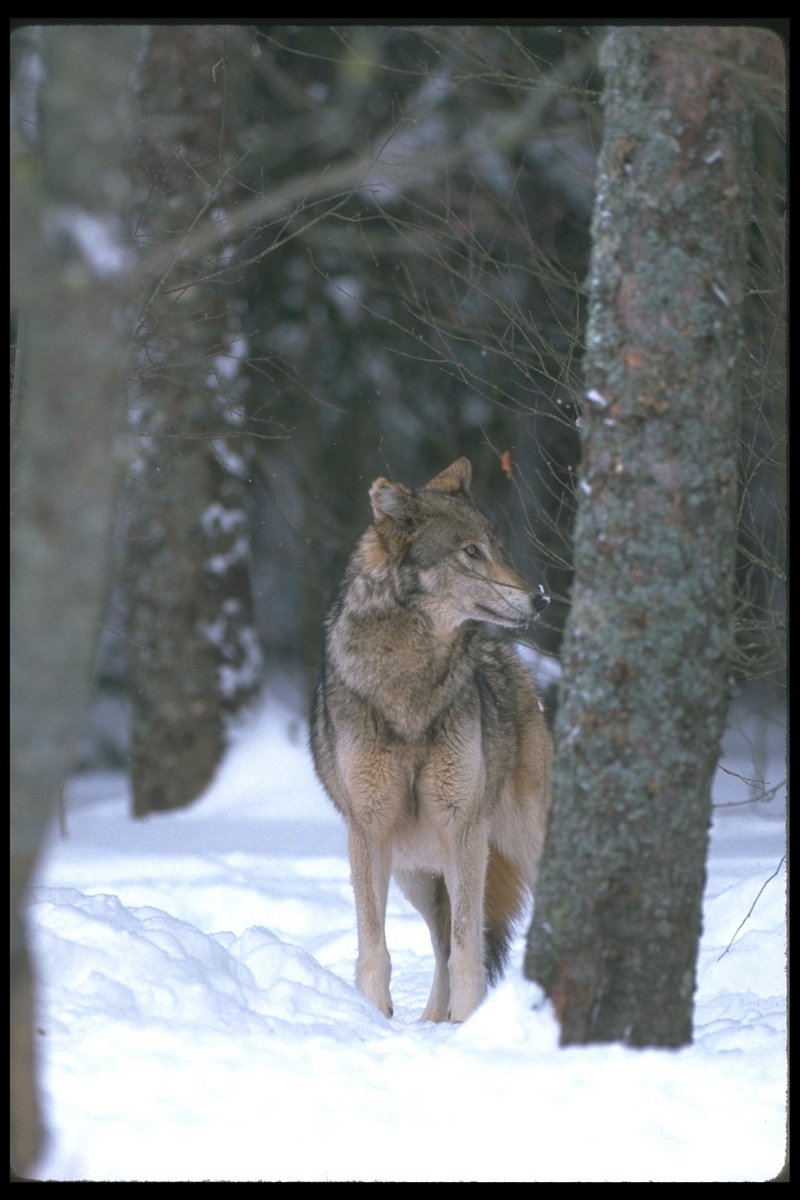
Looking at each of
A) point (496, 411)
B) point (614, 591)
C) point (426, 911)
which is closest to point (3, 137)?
point (614, 591)

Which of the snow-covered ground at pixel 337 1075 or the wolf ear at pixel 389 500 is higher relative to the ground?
the wolf ear at pixel 389 500

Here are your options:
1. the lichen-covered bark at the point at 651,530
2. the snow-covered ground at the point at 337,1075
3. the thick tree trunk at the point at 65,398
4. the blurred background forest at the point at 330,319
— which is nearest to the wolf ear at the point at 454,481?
the blurred background forest at the point at 330,319

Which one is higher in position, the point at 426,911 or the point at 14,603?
the point at 14,603

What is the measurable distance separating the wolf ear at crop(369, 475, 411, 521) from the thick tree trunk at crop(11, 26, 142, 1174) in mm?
3225

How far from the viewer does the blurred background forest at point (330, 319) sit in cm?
681

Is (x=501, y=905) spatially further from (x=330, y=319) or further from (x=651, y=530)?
(x=330, y=319)

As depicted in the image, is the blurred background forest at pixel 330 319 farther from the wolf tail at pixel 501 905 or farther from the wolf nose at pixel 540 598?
the wolf tail at pixel 501 905

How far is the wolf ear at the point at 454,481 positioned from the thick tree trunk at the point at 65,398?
144 inches

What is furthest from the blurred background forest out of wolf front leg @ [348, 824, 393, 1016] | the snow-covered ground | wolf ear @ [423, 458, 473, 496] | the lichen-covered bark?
the snow-covered ground

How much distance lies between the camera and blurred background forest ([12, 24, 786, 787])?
681cm

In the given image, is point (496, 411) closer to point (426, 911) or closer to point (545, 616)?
point (545, 616)
